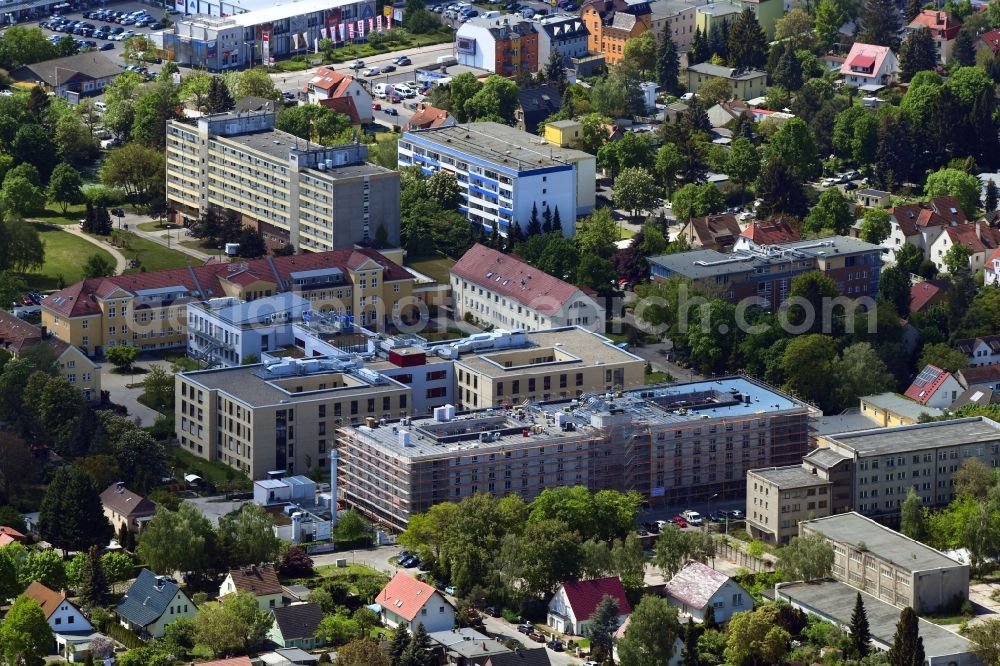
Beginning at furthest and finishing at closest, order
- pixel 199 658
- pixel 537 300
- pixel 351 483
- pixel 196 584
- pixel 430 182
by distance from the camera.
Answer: pixel 430 182, pixel 537 300, pixel 351 483, pixel 196 584, pixel 199 658

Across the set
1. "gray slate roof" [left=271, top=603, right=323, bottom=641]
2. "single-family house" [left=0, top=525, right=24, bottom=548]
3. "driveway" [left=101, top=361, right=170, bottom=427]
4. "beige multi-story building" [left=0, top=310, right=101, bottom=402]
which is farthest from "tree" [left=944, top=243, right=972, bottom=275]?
"single-family house" [left=0, top=525, right=24, bottom=548]

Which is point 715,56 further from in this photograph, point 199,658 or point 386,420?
point 199,658

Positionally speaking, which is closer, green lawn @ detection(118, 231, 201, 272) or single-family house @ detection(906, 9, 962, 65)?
green lawn @ detection(118, 231, 201, 272)

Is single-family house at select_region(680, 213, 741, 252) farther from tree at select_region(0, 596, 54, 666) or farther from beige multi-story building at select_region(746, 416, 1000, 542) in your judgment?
tree at select_region(0, 596, 54, 666)

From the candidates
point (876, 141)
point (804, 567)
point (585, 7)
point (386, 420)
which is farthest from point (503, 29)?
point (804, 567)

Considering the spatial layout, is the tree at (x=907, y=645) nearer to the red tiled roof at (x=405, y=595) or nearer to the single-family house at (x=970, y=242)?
the red tiled roof at (x=405, y=595)

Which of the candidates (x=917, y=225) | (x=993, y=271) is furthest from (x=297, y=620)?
(x=917, y=225)

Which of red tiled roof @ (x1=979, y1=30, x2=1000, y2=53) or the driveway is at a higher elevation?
red tiled roof @ (x1=979, y1=30, x2=1000, y2=53)
